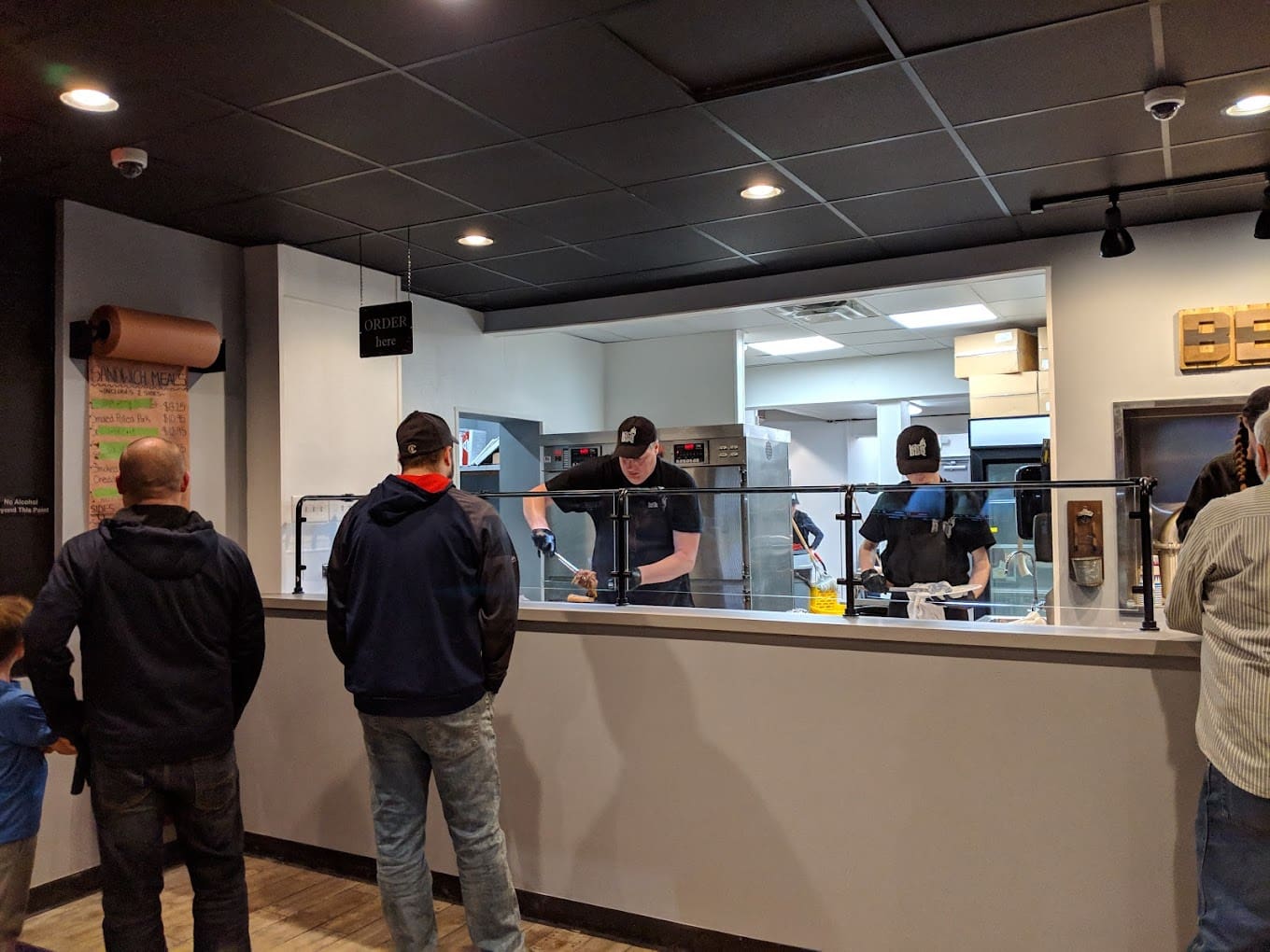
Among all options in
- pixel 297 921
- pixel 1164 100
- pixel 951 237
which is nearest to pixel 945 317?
pixel 951 237

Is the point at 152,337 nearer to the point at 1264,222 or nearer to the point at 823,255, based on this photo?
the point at 823,255

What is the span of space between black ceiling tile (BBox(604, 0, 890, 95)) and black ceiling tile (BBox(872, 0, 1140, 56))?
0.08 metres

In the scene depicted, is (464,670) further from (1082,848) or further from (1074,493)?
(1074,493)

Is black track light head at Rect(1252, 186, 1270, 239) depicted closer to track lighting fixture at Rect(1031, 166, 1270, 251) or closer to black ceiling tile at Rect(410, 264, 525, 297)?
track lighting fixture at Rect(1031, 166, 1270, 251)

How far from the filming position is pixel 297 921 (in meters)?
3.22

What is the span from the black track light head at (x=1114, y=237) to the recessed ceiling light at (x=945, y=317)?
2129mm

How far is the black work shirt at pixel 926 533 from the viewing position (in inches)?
111

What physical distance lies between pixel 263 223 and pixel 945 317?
4.52 meters

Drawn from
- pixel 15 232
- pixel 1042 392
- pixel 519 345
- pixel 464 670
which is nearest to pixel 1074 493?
pixel 1042 392

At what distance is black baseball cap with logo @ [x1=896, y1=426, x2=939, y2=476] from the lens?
11.5ft

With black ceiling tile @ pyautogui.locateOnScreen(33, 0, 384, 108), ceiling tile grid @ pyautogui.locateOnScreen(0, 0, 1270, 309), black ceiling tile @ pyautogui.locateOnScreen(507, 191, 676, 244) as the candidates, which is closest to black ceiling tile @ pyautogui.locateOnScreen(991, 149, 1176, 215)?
ceiling tile grid @ pyautogui.locateOnScreen(0, 0, 1270, 309)

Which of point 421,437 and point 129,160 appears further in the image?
point 129,160

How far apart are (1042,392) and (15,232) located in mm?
5779

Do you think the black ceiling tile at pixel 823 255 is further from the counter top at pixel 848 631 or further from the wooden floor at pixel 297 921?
the wooden floor at pixel 297 921
